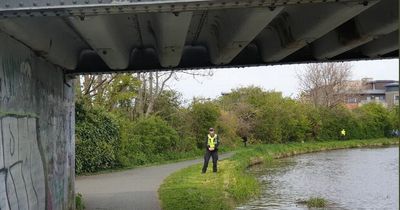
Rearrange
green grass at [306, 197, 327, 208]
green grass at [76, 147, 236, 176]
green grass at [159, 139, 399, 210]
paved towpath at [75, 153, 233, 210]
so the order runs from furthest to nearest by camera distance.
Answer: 1. green grass at [76, 147, 236, 176]
2. green grass at [306, 197, 327, 208]
3. paved towpath at [75, 153, 233, 210]
4. green grass at [159, 139, 399, 210]

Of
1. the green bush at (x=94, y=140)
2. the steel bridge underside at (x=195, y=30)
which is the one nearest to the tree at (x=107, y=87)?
the green bush at (x=94, y=140)

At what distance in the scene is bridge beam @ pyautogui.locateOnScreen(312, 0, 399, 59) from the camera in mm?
6438

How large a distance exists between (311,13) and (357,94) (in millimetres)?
65957

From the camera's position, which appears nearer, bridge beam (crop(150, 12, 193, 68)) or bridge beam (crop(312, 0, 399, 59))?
bridge beam (crop(150, 12, 193, 68))

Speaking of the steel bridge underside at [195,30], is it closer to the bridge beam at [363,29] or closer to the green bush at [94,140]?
the bridge beam at [363,29]

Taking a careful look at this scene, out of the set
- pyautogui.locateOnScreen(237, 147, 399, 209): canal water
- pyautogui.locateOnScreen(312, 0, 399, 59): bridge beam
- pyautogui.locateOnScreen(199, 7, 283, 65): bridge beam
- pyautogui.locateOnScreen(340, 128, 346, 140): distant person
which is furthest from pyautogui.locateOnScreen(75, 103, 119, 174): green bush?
pyautogui.locateOnScreen(340, 128, 346, 140): distant person

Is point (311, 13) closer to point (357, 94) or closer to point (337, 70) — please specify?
point (337, 70)

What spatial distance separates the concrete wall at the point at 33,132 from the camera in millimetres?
6215

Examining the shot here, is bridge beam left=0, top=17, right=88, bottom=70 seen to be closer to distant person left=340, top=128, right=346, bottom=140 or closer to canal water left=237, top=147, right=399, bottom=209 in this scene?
canal water left=237, top=147, right=399, bottom=209

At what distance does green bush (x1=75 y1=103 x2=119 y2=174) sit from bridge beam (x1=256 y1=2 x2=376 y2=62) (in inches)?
468

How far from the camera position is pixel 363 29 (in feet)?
23.4

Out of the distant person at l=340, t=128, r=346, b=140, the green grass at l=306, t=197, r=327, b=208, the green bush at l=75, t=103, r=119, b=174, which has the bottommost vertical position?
the distant person at l=340, t=128, r=346, b=140

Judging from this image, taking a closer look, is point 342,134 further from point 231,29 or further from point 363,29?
point 231,29

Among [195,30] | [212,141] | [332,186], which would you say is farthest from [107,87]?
[195,30]
